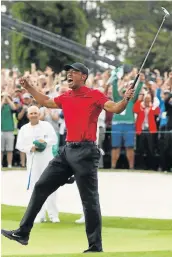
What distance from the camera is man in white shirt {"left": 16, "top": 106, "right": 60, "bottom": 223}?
49.6 ft

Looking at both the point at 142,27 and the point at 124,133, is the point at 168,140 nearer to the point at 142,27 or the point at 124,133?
the point at 124,133

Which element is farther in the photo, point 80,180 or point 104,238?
point 104,238

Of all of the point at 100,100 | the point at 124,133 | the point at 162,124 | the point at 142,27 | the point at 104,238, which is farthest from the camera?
the point at 142,27

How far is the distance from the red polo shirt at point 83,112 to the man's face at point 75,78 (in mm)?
85

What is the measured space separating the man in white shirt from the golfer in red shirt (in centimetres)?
399

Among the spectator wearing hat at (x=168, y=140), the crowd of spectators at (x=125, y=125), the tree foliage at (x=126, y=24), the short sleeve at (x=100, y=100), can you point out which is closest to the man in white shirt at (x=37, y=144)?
the short sleeve at (x=100, y=100)

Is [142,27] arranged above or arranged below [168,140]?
above

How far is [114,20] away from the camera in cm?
7562

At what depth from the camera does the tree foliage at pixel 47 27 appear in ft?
152

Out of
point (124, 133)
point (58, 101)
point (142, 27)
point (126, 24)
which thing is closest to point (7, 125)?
point (124, 133)

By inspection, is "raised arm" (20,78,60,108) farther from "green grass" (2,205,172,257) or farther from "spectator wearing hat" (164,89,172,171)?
"spectator wearing hat" (164,89,172,171)

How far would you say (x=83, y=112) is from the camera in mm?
10742

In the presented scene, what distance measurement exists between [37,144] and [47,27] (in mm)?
33311

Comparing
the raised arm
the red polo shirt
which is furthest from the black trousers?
the raised arm
